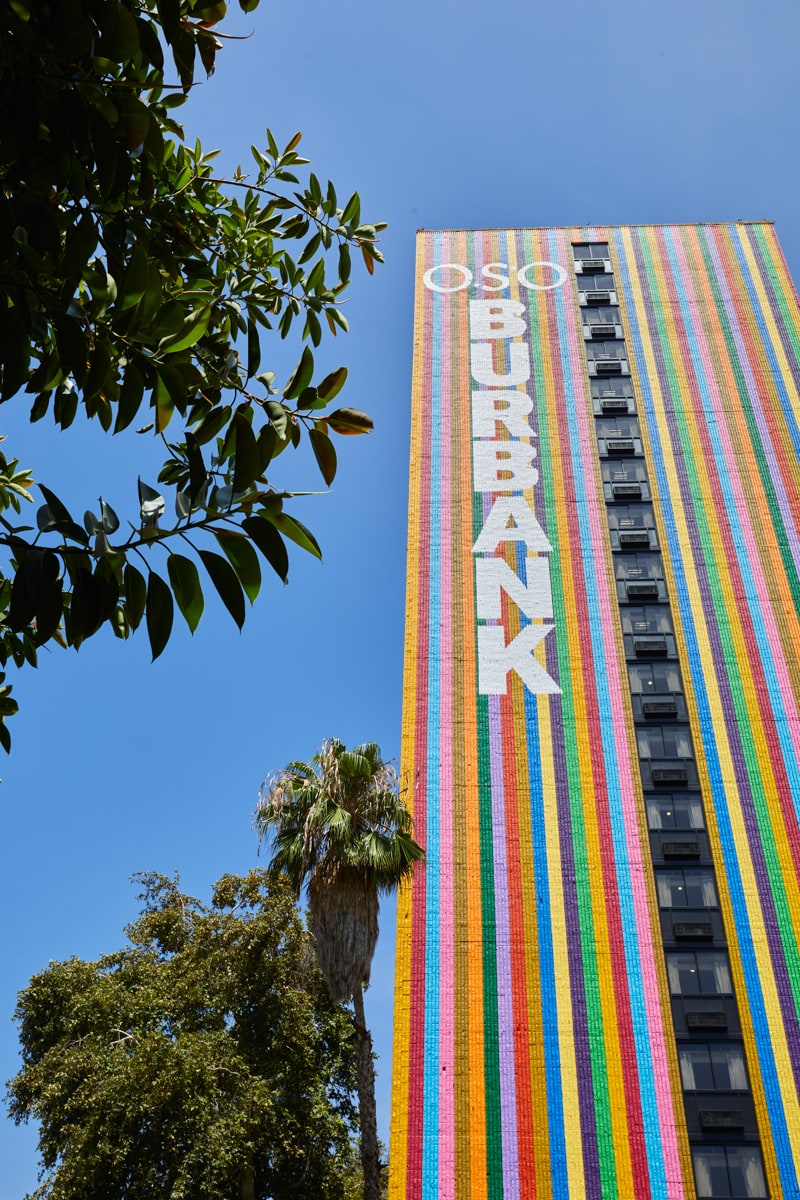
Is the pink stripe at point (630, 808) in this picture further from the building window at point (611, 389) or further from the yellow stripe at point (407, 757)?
the yellow stripe at point (407, 757)

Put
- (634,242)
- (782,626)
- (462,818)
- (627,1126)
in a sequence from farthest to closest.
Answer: (634,242), (782,626), (462,818), (627,1126)

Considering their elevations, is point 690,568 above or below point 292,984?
above

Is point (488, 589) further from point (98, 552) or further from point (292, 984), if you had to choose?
point (98, 552)

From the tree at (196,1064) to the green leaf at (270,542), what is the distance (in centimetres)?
2188

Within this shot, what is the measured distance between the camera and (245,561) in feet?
8.88

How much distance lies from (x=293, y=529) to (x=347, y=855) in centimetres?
1786

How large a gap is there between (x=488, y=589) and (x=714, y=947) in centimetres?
1336

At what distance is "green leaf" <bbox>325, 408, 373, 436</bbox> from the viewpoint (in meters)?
3.28

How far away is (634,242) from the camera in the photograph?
149 ft

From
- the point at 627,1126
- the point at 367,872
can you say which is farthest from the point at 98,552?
the point at 627,1126

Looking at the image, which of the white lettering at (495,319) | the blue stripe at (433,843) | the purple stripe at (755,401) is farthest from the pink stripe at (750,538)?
the blue stripe at (433,843)

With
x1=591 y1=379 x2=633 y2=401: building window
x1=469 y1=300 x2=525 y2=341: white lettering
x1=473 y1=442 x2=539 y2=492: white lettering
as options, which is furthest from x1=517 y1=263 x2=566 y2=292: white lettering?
x1=473 y1=442 x2=539 y2=492: white lettering

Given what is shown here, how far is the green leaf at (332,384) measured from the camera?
318cm

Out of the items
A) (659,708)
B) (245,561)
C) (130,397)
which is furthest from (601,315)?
(245,561)
